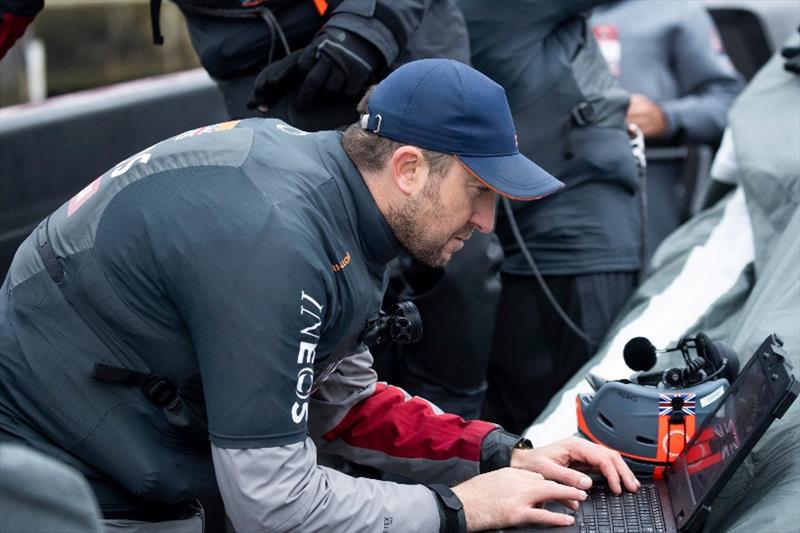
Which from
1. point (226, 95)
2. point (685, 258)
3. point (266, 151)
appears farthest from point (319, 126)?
point (685, 258)

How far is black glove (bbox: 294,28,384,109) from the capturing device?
255 cm

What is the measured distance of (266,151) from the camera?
6.31 ft

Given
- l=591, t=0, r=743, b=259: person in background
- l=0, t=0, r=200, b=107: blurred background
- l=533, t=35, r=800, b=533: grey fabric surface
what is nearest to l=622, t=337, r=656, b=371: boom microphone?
l=533, t=35, r=800, b=533: grey fabric surface

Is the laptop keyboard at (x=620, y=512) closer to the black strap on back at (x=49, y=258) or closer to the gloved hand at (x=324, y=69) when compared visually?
the black strap on back at (x=49, y=258)

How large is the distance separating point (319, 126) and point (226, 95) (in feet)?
0.94

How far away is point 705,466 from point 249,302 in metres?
0.76

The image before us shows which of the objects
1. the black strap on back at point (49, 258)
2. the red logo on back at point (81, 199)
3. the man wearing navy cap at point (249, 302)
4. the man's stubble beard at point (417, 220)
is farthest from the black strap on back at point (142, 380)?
the man's stubble beard at point (417, 220)

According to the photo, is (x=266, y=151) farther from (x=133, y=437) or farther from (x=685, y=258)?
(x=685, y=258)

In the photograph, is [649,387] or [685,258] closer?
[649,387]

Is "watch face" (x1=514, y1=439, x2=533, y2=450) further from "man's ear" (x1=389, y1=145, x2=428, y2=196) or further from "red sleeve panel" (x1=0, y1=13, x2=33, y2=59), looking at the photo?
"red sleeve panel" (x1=0, y1=13, x2=33, y2=59)

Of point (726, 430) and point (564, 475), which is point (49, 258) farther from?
point (726, 430)

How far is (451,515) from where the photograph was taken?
6.42 ft

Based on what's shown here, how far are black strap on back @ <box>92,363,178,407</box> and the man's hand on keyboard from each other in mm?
627

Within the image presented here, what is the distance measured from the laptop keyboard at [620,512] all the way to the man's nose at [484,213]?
1.55ft
